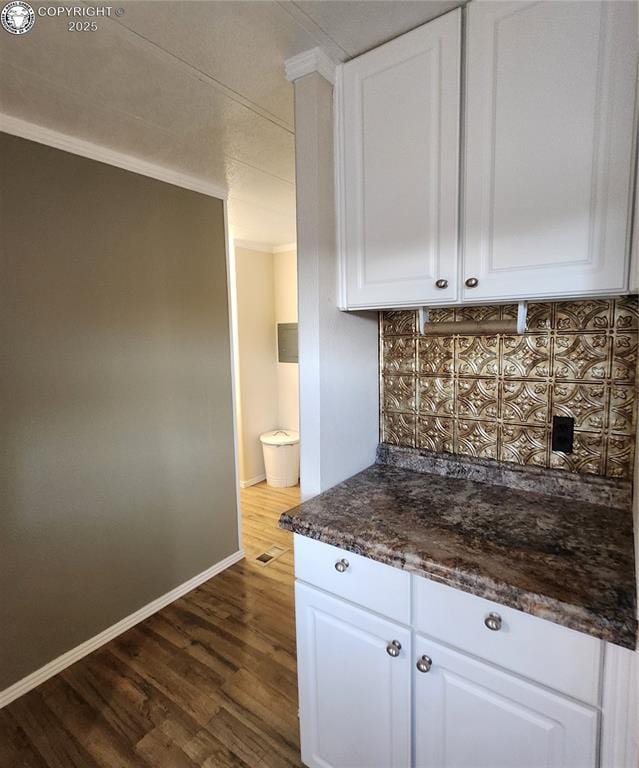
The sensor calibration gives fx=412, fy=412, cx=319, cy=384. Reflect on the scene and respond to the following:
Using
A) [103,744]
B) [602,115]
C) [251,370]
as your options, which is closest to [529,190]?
[602,115]

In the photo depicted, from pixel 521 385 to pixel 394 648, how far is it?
92 centimetres

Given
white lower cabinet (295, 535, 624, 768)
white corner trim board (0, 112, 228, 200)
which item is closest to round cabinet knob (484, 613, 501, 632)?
white lower cabinet (295, 535, 624, 768)

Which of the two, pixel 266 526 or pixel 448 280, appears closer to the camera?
pixel 448 280

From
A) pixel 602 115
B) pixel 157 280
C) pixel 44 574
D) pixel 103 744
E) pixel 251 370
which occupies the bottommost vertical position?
pixel 103 744

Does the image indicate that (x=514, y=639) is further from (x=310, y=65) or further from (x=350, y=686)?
(x=310, y=65)

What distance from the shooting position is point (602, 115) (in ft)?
3.25

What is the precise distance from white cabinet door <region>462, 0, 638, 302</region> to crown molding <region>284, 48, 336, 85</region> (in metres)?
0.44

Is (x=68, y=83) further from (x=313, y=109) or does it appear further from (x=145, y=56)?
(x=313, y=109)

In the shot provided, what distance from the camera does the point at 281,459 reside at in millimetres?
4098

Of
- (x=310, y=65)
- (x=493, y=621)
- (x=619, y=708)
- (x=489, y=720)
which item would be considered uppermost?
(x=310, y=65)

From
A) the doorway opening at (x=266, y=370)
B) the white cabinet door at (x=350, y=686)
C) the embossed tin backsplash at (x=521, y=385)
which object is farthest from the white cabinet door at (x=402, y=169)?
the doorway opening at (x=266, y=370)

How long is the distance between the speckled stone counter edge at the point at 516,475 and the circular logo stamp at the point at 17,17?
69.8 inches

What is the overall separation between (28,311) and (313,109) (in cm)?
141

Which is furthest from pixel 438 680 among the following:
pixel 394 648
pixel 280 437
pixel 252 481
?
pixel 252 481
